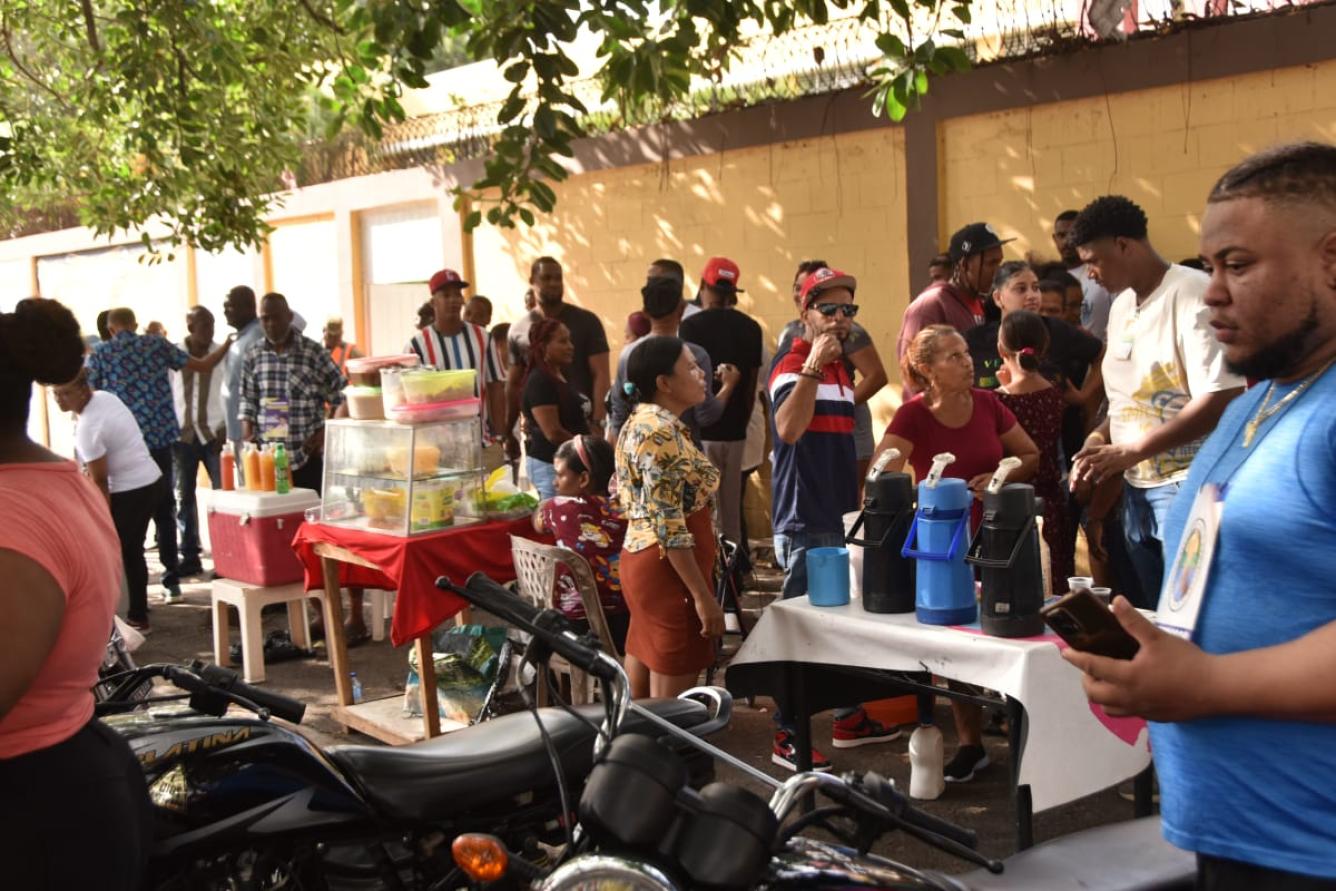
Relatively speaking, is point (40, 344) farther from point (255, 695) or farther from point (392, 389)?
point (392, 389)

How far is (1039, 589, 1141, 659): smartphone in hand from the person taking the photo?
1727 millimetres

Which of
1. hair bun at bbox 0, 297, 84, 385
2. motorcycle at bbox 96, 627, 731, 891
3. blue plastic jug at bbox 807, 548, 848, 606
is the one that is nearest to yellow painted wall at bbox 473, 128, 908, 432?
blue plastic jug at bbox 807, 548, 848, 606

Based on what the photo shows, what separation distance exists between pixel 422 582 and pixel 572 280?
5924 millimetres

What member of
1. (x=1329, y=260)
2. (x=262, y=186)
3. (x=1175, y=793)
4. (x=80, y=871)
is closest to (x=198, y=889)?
(x=80, y=871)

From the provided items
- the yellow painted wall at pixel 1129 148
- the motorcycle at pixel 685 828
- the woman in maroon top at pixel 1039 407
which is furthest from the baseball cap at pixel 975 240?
the motorcycle at pixel 685 828

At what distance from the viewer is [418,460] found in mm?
5809

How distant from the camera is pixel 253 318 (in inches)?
357

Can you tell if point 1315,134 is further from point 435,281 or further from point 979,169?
point 435,281

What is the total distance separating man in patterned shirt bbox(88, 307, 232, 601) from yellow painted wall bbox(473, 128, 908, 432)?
10.5ft

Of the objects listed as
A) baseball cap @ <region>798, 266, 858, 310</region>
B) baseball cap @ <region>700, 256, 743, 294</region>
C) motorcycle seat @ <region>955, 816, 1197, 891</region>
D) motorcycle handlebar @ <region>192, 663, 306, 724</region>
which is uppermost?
baseball cap @ <region>700, 256, 743, 294</region>

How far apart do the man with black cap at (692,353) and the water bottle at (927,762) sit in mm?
1831

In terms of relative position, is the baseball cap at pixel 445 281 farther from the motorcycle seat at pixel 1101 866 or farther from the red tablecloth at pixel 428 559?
the motorcycle seat at pixel 1101 866

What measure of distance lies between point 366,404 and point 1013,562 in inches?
139

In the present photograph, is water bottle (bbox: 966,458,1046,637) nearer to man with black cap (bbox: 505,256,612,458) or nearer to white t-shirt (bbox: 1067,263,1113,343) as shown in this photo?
white t-shirt (bbox: 1067,263,1113,343)
